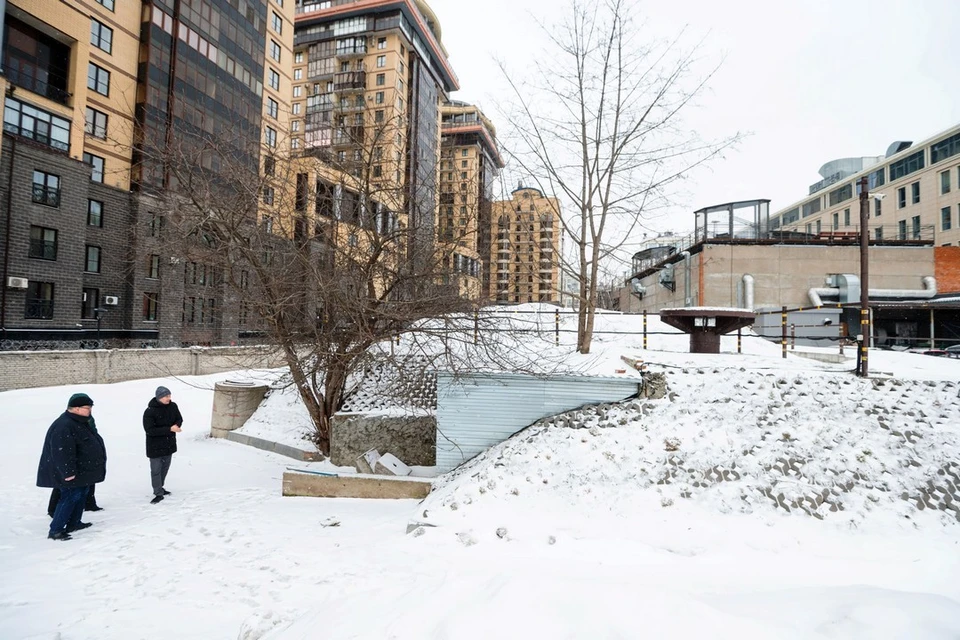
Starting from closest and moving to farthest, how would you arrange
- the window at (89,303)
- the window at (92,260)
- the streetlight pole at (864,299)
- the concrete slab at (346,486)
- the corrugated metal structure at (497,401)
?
the concrete slab at (346,486) → the corrugated metal structure at (497,401) → the streetlight pole at (864,299) → the window at (89,303) → the window at (92,260)

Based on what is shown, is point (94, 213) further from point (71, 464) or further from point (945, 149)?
point (945, 149)

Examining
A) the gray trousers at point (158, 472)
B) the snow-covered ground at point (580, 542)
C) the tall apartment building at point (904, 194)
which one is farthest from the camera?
the tall apartment building at point (904, 194)

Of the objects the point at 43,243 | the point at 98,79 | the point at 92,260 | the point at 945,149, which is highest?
the point at 945,149

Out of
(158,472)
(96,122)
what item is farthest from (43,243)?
(158,472)

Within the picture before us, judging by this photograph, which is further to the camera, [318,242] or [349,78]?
[349,78]

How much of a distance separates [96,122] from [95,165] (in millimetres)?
2300

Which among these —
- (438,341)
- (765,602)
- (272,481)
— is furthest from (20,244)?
(765,602)

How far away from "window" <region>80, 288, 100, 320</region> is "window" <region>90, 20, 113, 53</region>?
41.7 ft

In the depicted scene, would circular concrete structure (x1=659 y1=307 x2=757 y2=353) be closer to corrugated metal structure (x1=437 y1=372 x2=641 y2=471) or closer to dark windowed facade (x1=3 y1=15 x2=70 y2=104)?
corrugated metal structure (x1=437 y1=372 x2=641 y2=471)

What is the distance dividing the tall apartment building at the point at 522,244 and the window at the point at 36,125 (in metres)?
23.2

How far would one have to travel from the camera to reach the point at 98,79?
25.0 meters

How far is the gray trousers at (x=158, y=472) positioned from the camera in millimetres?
6762

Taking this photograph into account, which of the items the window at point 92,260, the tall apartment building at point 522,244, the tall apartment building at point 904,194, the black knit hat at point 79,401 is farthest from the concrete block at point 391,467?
the tall apartment building at point 904,194

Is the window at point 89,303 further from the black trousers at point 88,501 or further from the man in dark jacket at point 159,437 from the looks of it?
the black trousers at point 88,501
